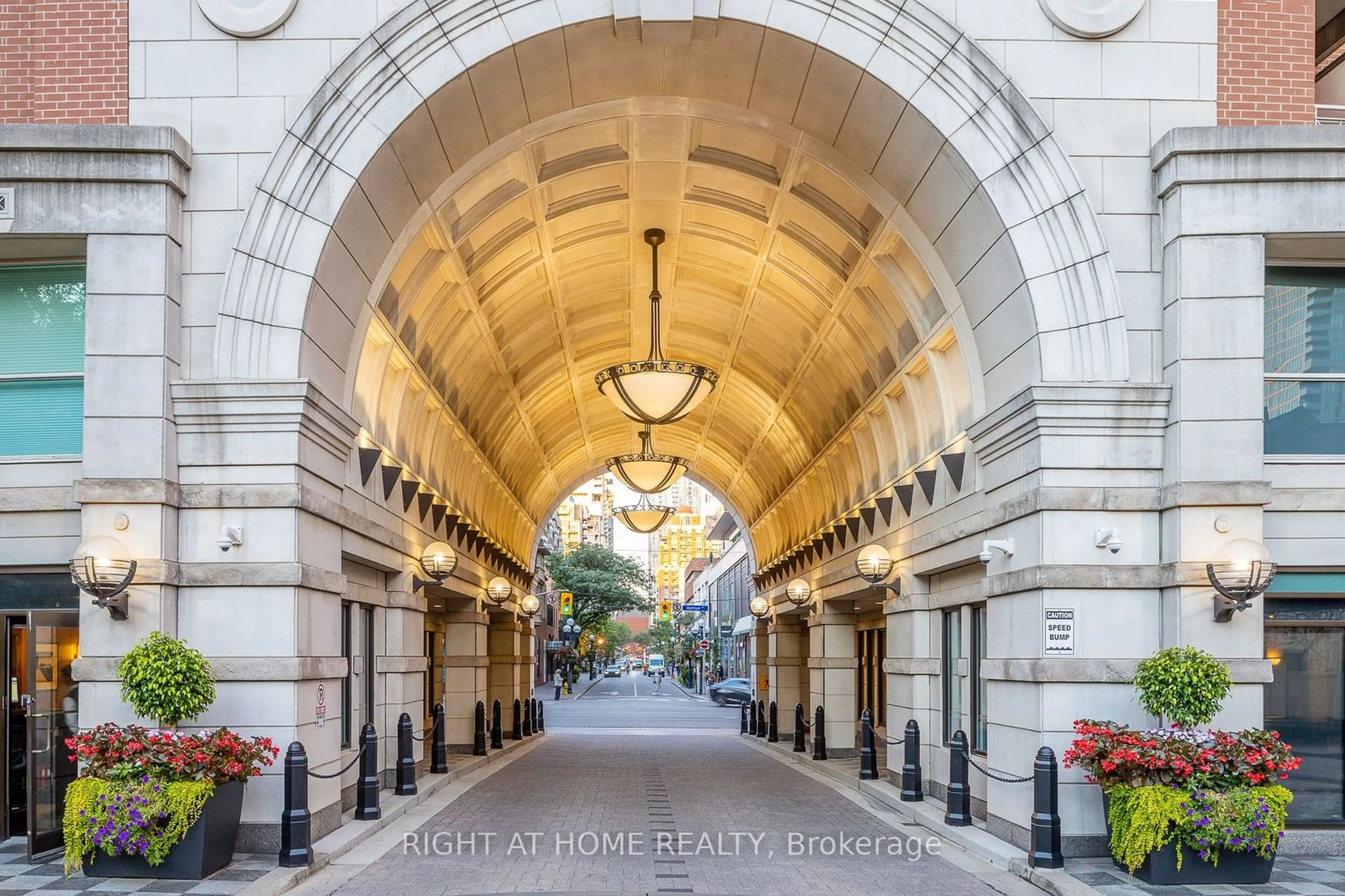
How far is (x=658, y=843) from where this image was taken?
43.3 ft

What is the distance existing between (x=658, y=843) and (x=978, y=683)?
184 inches

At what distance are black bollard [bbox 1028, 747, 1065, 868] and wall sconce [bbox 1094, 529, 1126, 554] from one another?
205 cm

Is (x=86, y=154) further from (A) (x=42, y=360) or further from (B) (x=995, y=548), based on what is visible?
(B) (x=995, y=548)

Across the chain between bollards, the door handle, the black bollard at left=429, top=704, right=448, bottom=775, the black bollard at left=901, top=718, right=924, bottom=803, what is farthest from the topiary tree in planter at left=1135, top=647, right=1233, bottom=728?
the chain between bollards

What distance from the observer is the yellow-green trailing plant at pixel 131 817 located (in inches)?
409

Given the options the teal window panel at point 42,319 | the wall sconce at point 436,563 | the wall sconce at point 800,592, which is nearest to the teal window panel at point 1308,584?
the wall sconce at point 436,563

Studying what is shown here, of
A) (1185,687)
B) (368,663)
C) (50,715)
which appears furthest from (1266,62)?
(50,715)

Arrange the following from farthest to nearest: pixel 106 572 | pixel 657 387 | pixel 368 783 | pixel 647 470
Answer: pixel 647 470 < pixel 657 387 < pixel 368 783 < pixel 106 572

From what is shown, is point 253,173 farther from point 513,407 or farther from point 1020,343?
point 513,407

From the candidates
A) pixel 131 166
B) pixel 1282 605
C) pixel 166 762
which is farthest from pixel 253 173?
pixel 1282 605

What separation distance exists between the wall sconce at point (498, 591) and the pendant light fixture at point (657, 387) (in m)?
8.64

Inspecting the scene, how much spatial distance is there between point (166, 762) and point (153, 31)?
7.14m

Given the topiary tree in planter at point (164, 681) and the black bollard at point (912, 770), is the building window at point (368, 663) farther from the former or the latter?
the black bollard at point (912, 770)

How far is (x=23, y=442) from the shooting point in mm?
12914
